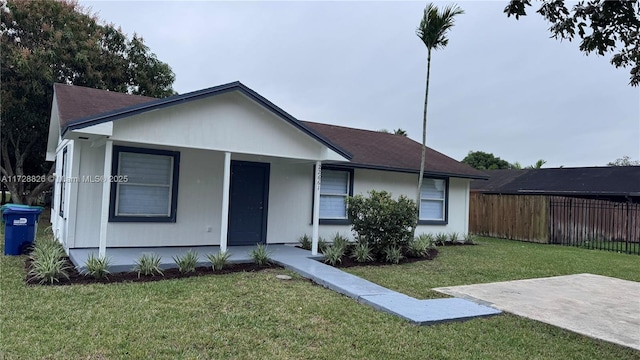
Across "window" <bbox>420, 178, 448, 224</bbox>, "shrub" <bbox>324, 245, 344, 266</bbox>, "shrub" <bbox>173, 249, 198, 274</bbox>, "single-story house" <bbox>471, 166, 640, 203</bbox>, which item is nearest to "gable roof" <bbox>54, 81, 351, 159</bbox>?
"shrub" <bbox>324, 245, 344, 266</bbox>

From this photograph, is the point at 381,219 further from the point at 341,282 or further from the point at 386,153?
the point at 386,153

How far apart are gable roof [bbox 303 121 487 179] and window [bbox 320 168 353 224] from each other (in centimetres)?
62

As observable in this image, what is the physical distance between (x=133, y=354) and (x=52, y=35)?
59.4 feet

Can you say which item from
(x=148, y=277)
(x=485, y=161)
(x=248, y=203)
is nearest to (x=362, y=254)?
(x=248, y=203)

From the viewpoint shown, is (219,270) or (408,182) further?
(408,182)

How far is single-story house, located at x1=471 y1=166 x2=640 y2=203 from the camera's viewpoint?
63.6 feet

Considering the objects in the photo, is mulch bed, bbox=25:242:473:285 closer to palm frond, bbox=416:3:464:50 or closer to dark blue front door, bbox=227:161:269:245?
dark blue front door, bbox=227:161:269:245

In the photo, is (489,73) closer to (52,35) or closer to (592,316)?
(592,316)

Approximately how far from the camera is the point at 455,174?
14281 millimetres

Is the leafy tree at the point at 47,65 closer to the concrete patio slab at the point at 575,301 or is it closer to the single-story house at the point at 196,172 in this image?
the single-story house at the point at 196,172

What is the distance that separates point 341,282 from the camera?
7.24 metres

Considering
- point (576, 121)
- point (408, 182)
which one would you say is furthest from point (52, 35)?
point (576, 121)

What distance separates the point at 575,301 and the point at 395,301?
125 inches

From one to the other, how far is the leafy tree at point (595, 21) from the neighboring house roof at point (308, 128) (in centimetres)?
578
